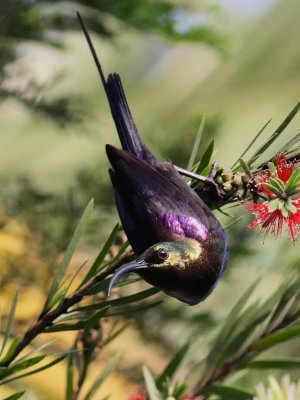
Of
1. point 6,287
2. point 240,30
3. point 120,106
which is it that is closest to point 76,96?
point 6,287

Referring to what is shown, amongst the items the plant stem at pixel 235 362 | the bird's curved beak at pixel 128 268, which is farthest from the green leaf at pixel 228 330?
the bird's curved beak at pixel 128 268

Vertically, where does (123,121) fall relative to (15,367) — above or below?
above

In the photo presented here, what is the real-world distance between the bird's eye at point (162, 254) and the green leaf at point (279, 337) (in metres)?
0.07

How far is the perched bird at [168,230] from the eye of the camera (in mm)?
351

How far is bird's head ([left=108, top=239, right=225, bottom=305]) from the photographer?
1.12 ft

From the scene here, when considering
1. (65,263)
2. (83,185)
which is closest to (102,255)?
(65,263)

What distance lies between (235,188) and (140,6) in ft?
1.45

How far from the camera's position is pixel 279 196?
1.10ft

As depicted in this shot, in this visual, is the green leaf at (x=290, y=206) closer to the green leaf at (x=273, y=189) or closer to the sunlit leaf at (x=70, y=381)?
the green leaf at (x=273, y=189)

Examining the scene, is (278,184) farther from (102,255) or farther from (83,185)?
(83,185)

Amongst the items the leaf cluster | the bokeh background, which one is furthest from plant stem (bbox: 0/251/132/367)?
the bokeh background

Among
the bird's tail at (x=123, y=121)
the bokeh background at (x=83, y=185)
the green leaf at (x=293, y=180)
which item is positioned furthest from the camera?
the bokeh background at (x=83, y=185)

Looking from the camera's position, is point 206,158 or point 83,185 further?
point 83,185

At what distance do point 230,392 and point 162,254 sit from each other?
0.09 m
